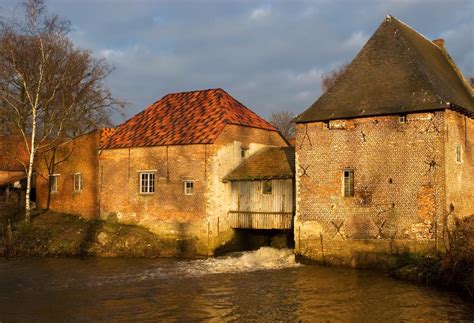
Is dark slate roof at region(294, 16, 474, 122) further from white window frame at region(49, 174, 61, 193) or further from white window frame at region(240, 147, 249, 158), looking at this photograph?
white window frame at region(49, 174, 61, 193)

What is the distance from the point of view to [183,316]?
488 inches

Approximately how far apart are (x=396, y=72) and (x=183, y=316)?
11.9 meters

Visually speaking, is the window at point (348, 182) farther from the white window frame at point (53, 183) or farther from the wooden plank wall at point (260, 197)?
the white window frame at point (53, 183)

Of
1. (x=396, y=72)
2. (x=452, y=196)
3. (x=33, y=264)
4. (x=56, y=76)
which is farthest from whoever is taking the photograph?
(x=56, y=76)

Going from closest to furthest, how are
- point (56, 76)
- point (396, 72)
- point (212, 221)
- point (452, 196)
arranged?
point (452, 196)
point (396, 72)
point (212, 221)
point (56, 76)

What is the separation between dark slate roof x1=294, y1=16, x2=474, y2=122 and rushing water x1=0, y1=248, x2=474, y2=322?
18.8ft

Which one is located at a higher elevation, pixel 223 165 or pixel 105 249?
pixel 223 165

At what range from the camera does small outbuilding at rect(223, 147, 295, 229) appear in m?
21.9

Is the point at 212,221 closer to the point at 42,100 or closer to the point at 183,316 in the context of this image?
the point at 183,316

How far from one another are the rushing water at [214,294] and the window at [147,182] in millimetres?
5137

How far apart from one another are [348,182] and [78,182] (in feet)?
48.9

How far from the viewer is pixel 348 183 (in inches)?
765

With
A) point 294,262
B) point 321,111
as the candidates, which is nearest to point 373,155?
point 321,111

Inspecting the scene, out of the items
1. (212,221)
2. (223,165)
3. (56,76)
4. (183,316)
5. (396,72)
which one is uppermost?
(56,76)
